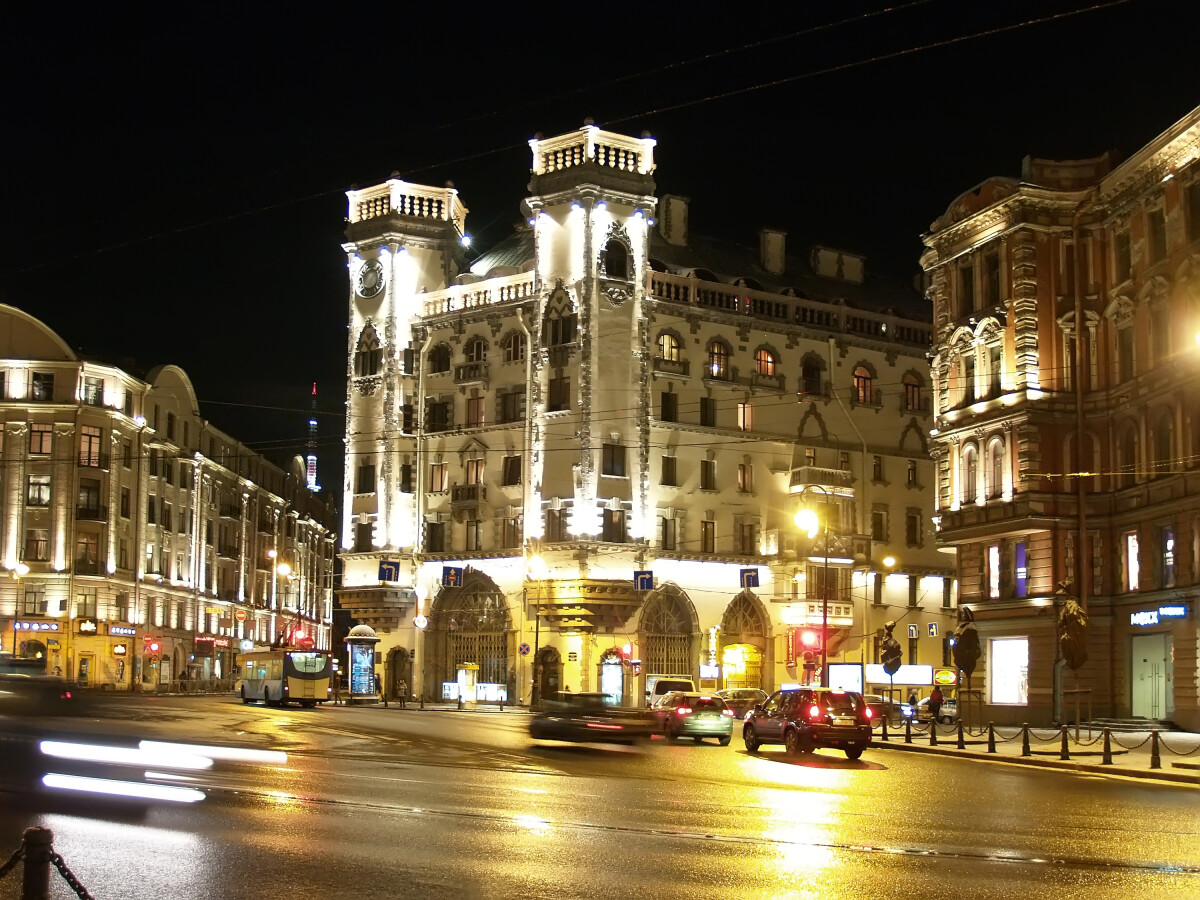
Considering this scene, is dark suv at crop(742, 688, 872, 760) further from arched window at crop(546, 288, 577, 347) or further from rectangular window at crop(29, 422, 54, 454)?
rectangular window at crop(29, 422, 54, 454)

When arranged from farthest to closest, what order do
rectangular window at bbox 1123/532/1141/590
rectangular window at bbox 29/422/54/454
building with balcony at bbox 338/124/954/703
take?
rectangular window at bbox 29/422/54/454 < building with balcony at bbox 338/124/954/703 < rectangular window at bbox 1123/532/1141/590

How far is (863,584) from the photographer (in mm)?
67875

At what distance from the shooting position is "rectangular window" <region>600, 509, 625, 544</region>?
202ft

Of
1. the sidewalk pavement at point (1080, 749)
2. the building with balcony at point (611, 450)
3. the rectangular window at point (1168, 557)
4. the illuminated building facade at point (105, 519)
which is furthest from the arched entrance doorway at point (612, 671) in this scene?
the illuminated building facade at point (105, 519)

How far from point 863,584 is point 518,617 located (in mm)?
16374

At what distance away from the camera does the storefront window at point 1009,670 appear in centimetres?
4844

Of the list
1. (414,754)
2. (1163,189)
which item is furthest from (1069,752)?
(1163,189)

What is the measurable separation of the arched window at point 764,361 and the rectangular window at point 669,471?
20.9 ft

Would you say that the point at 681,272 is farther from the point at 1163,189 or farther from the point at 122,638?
the point at 122,638

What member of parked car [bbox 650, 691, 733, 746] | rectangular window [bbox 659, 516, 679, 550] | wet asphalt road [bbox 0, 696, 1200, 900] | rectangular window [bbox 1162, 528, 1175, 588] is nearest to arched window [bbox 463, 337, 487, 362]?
rectangular window [bbox 659, 516, 679, 550]

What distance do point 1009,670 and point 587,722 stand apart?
21650 millimetres

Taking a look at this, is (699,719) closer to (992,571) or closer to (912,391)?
(992,571)

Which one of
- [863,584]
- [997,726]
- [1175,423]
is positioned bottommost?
[997,726]

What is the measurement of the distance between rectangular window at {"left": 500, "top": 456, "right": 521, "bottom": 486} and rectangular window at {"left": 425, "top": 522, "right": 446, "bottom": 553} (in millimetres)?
4057
